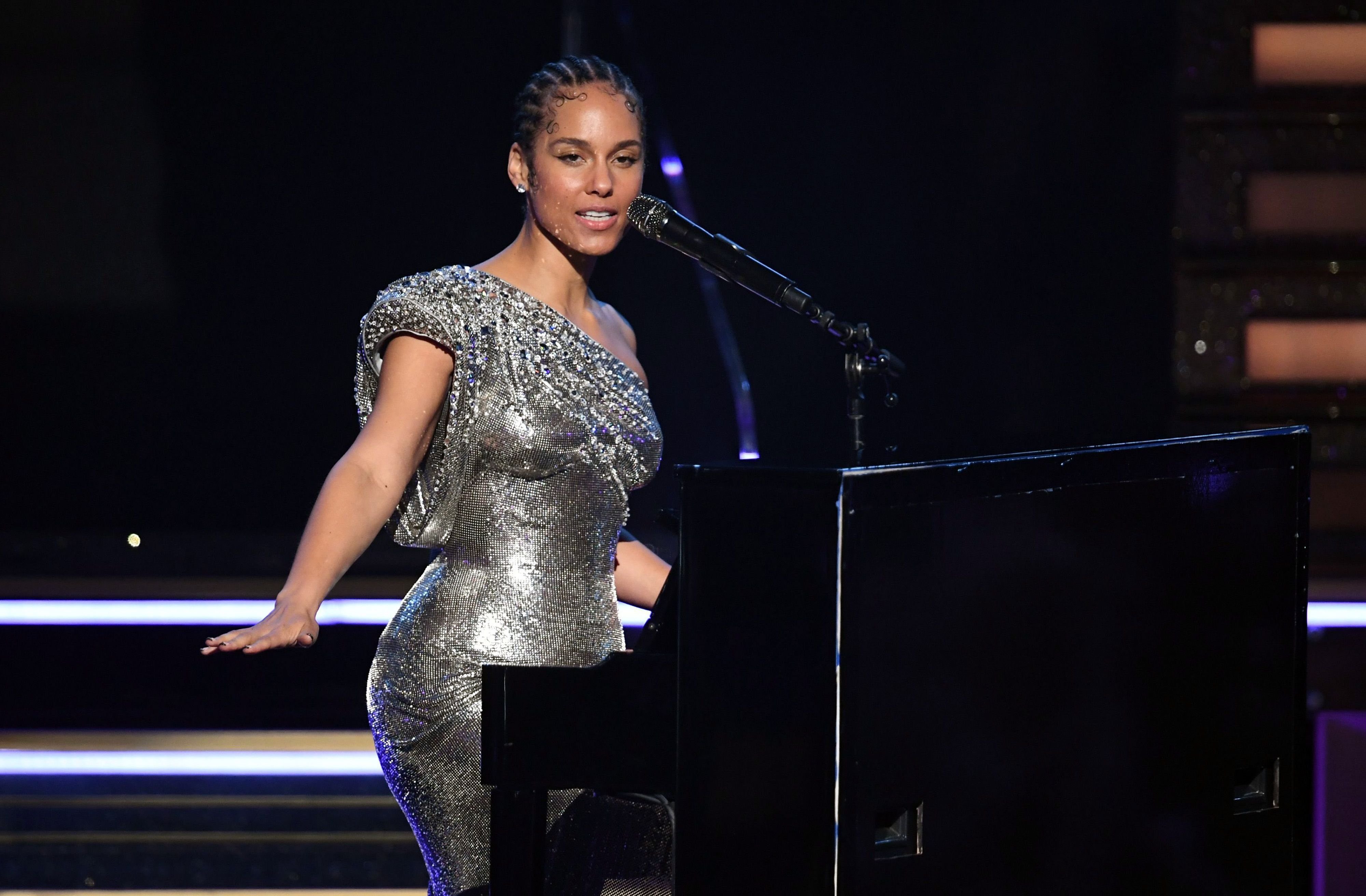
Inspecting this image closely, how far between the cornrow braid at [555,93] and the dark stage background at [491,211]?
173 centimetres

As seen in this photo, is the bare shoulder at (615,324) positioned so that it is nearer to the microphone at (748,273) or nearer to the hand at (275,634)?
the microphone at (748,273)

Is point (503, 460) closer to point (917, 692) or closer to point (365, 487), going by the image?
point (365, 487)

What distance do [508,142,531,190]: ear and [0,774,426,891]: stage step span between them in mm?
1951

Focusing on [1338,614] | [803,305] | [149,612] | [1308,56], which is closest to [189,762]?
[149,612]

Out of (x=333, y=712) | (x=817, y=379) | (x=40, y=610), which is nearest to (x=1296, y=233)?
(x=817, y=379)

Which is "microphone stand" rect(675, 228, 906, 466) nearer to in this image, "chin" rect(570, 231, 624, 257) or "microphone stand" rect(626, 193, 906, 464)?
"microphone stand" rect(626, 193, 906, 464)

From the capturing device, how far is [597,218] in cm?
142

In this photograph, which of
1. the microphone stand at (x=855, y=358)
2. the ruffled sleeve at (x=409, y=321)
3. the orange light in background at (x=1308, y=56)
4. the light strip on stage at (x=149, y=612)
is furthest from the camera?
the orange light in background at (x=1308, y=56)

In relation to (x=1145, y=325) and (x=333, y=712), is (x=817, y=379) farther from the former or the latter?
(x=333, y=712)

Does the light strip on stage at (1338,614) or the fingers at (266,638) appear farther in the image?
the light strip on stage at (1338,614)

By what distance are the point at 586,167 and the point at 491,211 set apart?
73.7 inches

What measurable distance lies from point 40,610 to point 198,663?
0.35 metres

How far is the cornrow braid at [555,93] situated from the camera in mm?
1406

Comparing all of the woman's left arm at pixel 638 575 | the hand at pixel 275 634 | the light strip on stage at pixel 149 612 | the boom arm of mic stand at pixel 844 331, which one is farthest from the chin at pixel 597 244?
the light strip on stage at pixel 149 612
